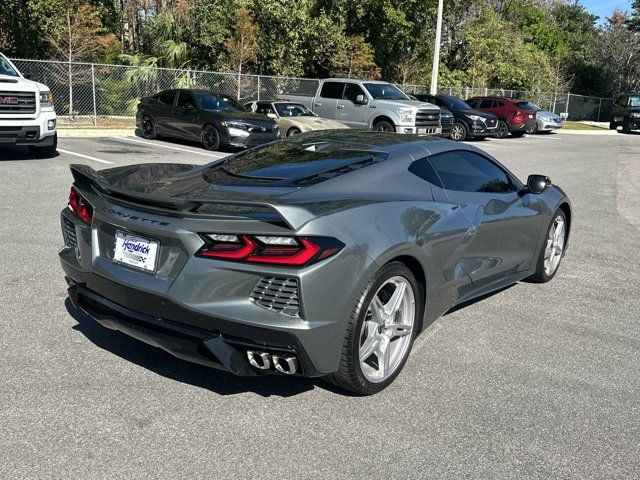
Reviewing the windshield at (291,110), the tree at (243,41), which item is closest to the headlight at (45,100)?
the windshield at (291,110)

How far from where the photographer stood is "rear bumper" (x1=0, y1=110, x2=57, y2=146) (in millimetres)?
11242

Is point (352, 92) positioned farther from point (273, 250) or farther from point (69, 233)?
point (273, 250)

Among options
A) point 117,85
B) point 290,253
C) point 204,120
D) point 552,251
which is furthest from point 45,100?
point 290,253

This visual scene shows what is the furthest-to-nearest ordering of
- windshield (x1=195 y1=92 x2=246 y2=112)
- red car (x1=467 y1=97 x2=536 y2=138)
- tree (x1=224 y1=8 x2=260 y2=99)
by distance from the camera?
1. red car (x1=467 y1=97 x2=536 y2=138)
2. tree (x1=224 y1=8 x2=260 y2=99)
3. windshield (x1=195 y1=92 x2=246 y2=112)

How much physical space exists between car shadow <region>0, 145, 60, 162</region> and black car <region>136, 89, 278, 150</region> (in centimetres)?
377

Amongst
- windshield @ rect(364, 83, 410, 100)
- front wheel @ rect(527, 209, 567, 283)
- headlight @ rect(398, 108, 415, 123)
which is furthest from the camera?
windshield @ rect(364, 83, 410, 100)

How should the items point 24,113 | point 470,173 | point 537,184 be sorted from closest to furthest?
point 470,173 < point 537,184 < point 24,113

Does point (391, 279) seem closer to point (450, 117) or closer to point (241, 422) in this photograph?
point (241, 422)

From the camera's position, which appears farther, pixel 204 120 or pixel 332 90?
pixel 332 90

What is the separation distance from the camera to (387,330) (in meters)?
3.69

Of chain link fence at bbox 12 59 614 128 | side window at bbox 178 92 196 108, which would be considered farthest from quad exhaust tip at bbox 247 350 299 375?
chain link fence at bbox 12 59 614 128

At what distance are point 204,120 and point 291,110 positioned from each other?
305 centimetres

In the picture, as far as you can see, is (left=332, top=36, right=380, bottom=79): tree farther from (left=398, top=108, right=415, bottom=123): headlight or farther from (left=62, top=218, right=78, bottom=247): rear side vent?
(left=62, top=218, right=78, bottom=247): rear side vent

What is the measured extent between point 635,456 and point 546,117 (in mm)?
29363
